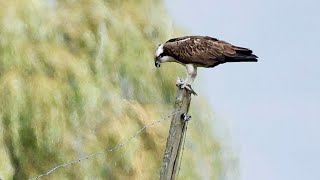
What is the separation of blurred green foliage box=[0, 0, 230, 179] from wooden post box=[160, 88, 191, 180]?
2.36m

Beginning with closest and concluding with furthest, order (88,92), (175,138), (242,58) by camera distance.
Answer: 1. (175,138)
2. (242,58)
3. (88,92)

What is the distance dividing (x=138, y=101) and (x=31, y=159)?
1256 mm

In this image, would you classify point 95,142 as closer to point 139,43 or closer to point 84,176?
point 84,176

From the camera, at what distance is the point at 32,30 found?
27.5 feet

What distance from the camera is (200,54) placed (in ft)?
19.5

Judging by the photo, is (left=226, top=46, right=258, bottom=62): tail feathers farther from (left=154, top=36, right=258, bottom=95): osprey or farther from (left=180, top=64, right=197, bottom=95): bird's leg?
(left=180, top=64, right=197, bottom=95): bird's leg

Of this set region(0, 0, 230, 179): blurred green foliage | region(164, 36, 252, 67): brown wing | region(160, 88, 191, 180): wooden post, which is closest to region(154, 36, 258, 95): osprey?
region(164, 36, 252, 67): brown wing

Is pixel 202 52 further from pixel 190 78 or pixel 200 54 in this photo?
pixel 190 78

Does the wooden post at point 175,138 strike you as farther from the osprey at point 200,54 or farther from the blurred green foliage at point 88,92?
the blurred green foliage at point 88,92

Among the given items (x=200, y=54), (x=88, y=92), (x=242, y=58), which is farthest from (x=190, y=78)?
(x=88, y=92)

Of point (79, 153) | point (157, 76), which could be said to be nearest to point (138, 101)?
point (157, 76)

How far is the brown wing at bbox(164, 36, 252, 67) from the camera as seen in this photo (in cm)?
592

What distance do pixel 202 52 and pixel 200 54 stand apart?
1.2 inches

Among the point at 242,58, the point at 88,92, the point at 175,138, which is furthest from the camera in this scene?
the point at 88,92
